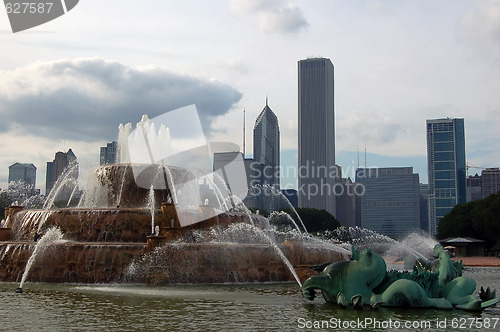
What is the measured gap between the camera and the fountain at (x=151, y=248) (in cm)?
2011

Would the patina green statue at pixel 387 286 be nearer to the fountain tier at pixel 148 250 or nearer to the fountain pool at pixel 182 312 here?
the fountain pool at pixel 182 312

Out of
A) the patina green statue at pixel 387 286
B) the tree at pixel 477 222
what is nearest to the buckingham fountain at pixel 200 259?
the patina green statue at pixel 387 286

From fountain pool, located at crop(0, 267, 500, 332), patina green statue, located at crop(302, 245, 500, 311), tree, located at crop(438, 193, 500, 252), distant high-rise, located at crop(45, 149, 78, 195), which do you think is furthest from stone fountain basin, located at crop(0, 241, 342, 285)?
distant high-rise, located at crop(45, 149, 78, 195)

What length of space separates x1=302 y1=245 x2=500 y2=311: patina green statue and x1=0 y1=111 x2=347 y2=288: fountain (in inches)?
201

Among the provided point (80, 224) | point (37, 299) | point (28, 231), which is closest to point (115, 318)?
point (37, 299)

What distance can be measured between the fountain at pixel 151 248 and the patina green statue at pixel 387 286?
5.10m

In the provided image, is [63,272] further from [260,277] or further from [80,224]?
[260,277]

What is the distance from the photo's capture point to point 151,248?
2028 centimetres

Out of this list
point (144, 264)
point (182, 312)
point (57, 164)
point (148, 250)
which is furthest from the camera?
point (57, 164)

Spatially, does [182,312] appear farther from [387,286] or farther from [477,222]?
[477,222]

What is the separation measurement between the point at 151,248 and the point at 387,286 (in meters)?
8.96

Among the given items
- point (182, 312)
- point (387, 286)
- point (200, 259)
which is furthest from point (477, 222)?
point (182, 312)

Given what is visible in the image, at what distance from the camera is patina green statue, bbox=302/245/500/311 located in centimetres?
1380

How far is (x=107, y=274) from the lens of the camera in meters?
20.0
